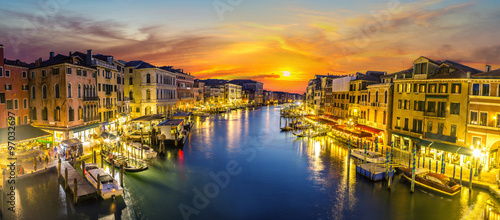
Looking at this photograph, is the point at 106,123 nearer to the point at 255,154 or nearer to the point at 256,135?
the point at 255,154

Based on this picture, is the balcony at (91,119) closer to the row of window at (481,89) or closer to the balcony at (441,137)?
the balcony at (441,137)

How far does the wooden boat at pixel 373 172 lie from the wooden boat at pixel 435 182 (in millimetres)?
1685

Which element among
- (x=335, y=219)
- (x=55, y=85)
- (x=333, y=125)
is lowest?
(x=335, y=219)

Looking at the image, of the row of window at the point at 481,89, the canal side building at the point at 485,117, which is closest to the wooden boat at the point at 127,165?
the canal side building at the point at 485,117

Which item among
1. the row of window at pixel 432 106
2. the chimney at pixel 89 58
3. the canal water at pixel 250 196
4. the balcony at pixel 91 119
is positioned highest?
the chimney at pixel 89 58

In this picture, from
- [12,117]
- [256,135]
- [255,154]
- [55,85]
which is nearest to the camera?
[12,117]

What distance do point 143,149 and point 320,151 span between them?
21.7 meters

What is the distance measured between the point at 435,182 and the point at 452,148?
543 cm

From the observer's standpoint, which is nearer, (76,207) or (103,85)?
(76,207)

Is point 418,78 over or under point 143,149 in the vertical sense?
over

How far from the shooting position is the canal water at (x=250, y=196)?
17250 mm

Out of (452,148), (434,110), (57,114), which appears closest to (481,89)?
(434,110)

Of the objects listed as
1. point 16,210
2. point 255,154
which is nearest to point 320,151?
point 255,154

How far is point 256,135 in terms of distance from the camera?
4959 centimetres
